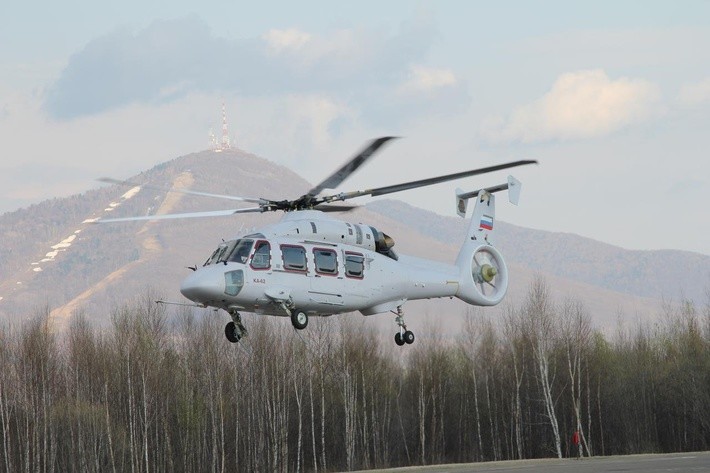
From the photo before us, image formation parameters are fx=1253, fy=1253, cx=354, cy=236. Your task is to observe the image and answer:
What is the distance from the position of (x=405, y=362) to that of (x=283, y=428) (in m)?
20.6

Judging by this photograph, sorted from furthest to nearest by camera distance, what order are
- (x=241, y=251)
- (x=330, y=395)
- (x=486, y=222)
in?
(x=330, y=395) < (x=486, y=222) < (x=241, y=251)

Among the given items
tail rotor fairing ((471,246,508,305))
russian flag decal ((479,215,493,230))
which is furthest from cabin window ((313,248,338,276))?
russian flag decal ((479,215,493,230))

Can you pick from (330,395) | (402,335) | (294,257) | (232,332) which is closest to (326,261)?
(294,257)

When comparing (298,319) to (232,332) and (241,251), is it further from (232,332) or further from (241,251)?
(241,251)

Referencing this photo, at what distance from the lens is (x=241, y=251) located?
3089 cm

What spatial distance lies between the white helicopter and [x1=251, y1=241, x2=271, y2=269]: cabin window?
0.08 ft

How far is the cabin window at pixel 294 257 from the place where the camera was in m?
31.2

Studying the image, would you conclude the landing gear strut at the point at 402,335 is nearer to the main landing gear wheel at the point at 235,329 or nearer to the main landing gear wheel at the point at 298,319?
the main landing gear wheel at the point at 298,319

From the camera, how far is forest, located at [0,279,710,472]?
230 feet

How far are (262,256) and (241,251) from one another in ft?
1.74

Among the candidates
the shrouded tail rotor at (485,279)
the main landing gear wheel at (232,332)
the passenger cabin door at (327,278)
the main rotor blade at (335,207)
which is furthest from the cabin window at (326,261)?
the shrouded tail rotor at (485,279)

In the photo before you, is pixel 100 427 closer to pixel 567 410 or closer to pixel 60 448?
pixel 60 448

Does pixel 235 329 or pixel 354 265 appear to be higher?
pixel 354 265

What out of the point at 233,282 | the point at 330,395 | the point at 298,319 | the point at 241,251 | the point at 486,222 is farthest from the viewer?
the point at 330,395
